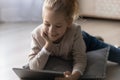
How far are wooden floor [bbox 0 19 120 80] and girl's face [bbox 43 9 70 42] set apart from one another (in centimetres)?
39

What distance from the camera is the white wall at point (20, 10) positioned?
8.45 ft

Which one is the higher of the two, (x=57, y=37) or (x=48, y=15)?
(x=48, y=15)

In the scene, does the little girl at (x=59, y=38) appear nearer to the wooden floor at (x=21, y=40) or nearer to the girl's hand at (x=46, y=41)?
the girl's hand at (x=46, y=41)

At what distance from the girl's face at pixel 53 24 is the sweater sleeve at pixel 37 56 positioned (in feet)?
0.28

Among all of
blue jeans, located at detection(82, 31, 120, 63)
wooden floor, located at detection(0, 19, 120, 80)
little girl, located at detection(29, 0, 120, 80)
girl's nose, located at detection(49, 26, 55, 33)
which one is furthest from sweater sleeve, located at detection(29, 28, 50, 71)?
blue jeans, located at detection(82, 31, 120, 63)

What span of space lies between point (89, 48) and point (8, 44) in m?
0.67

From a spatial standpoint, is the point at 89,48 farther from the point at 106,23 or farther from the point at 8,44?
the point at 106,23

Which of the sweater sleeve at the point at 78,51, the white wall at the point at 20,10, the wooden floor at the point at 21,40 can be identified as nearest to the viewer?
the sweater sleeve at the point at 78,51

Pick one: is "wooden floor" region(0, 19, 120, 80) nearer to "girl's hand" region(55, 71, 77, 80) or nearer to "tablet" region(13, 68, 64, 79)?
"tablet" region(13, 68, 64, 79)

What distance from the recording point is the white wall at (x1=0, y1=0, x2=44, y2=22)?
257 cm

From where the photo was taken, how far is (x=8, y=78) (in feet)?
5.32

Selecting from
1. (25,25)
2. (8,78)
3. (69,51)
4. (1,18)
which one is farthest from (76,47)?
(1,18)

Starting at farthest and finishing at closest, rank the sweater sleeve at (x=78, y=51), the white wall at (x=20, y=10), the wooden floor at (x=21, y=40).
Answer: the white wall at (x=20, y=10) → the wooden floor at (x=21, y=40) → the sweater sleeve at (x=78, y=51)

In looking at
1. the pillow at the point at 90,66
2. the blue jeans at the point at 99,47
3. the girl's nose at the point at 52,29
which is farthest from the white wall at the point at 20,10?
the girl's nose at the point at 52,29
